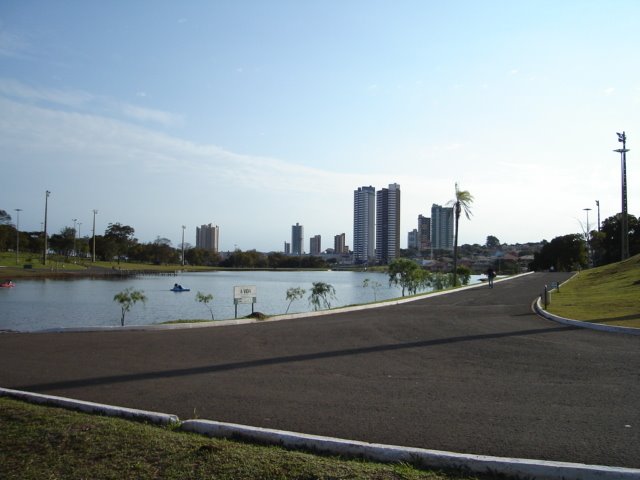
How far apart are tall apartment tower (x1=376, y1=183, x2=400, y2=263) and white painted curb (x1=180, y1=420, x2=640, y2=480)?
544 feet

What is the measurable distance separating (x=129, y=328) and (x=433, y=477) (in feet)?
38.1

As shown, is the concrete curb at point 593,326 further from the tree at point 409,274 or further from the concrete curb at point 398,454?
the tree at point 409,274

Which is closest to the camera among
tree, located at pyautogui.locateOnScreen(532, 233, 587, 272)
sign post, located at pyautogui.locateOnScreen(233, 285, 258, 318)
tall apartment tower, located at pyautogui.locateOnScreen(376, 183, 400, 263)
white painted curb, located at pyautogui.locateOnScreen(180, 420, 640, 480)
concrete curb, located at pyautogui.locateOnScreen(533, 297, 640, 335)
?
white painted curb, located at pyautogui.locateOnScreen(180, 420, 640, 480)

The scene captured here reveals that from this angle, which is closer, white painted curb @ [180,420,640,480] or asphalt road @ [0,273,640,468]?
white painted curb @ [180,420,640,480]

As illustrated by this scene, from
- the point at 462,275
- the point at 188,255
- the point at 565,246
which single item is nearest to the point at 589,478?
the point at 462,275

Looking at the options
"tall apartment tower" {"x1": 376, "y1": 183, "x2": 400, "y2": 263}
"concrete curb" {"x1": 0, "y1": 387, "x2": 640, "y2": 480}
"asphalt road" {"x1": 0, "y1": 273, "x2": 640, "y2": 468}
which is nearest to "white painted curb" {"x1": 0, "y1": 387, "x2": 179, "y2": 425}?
"concrete curb" {"x1": 0, "y1": 387, "x2": 640, "y2": 480}

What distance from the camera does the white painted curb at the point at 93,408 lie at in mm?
5934

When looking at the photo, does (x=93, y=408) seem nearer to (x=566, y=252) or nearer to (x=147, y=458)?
(x=147, y=458)

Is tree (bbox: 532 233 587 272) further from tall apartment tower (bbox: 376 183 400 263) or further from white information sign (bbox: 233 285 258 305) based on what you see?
tall apartment tower (bbox: 376 183 400 263)

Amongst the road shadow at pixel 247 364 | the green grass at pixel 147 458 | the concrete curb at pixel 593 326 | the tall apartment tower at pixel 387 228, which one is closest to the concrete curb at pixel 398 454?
the green grass at pixel 147 458

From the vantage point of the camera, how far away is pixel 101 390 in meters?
7.46

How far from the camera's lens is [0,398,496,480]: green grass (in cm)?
451

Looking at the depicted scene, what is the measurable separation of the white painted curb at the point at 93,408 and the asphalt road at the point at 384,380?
34cm

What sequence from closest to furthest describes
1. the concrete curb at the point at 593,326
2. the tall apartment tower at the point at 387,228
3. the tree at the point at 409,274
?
1. the concrete curb at the point at 593,326
2. the tree at the point at 409,274
3. the tall apartment tower at the point at 387,228
